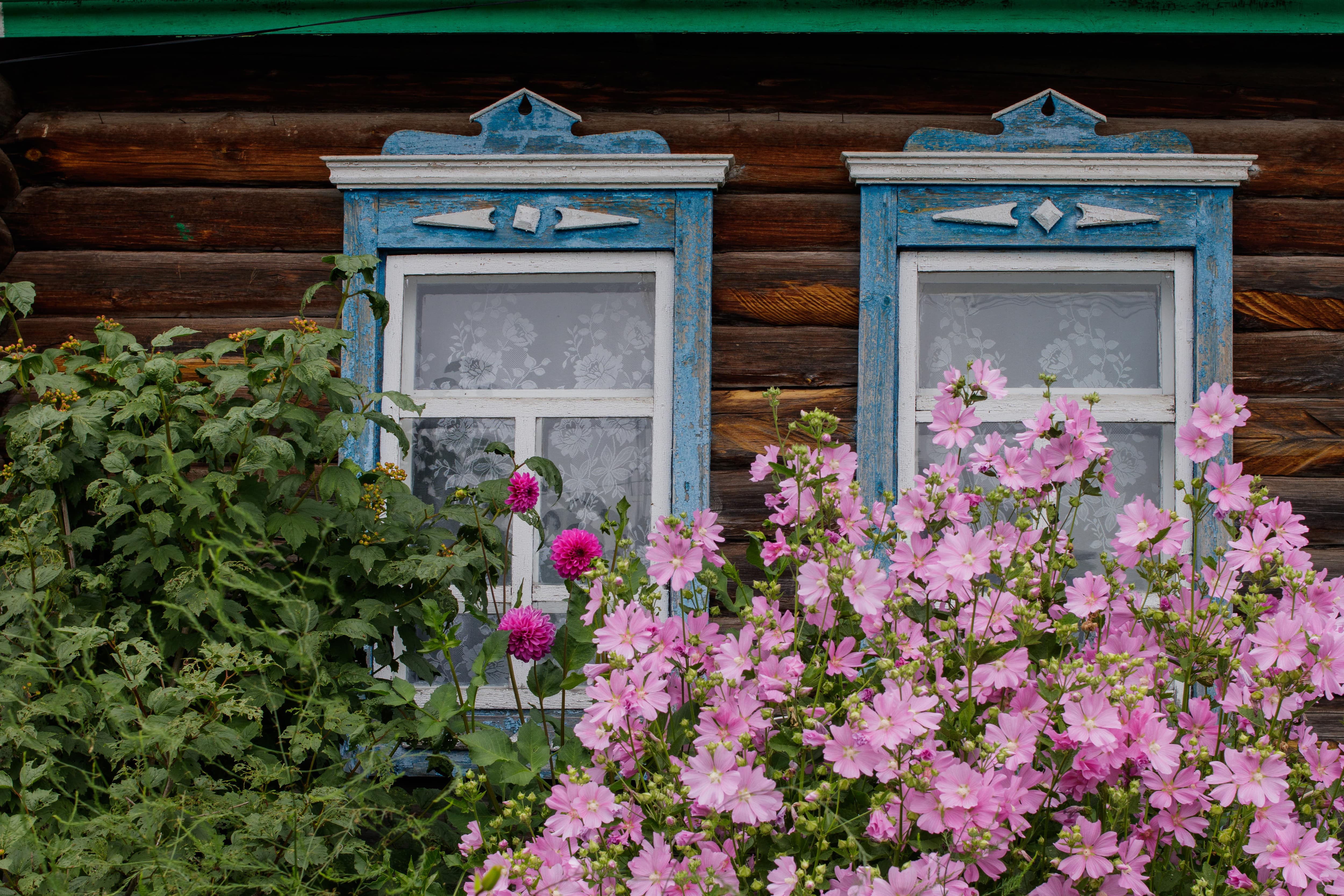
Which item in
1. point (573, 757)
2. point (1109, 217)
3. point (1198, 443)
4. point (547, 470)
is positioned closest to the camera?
point (1198, 443)

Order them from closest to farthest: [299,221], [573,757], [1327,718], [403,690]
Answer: [573,757], [403,690], [1327,718], [299,221]

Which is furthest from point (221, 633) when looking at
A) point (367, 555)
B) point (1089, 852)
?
point (1089, 852)

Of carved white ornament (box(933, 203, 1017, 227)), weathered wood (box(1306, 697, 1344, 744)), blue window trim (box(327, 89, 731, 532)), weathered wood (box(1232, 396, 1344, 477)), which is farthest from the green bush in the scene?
weathered wood (box(1306, 697, 1344, 744))

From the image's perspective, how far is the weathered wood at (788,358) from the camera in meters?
2.60

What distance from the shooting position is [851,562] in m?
1.35

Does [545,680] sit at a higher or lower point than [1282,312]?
lower

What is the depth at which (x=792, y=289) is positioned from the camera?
8.61 ft

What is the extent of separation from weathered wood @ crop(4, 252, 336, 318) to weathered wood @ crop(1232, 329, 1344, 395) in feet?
8.65

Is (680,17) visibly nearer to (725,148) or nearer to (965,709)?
(725,148)

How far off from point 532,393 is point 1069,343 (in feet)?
5.17

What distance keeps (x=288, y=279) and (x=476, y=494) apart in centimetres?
116

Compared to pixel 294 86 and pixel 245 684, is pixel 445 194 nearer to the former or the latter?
pixel 294 86

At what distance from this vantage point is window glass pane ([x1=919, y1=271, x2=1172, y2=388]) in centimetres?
269

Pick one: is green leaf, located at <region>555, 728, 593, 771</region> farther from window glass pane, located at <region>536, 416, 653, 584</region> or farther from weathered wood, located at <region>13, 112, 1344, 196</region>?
weathered wood, located at <region>13, 112, 1344, 196</region>
